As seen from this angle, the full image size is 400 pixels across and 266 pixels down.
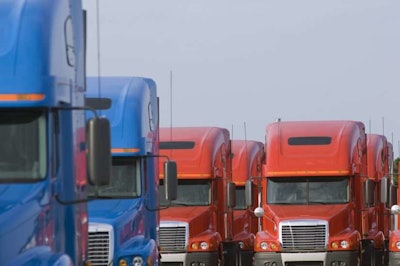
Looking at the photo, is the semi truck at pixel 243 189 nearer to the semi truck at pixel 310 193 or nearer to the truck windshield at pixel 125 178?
the semi truck at pixel 310 193

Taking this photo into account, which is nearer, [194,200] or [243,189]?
[194,200]

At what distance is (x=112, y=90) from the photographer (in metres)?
16.9

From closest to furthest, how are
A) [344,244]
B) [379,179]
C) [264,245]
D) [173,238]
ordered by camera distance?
[344,244]
[264,245]
[173,238]
[379,179]

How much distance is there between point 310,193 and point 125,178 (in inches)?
316

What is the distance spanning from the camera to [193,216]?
2525cm

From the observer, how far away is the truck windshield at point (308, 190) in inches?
971

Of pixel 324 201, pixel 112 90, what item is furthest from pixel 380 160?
pixel 112 90

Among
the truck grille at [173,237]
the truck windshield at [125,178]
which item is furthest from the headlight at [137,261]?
the truck grille at [173,237]

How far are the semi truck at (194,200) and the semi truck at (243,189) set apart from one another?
16.1 ft

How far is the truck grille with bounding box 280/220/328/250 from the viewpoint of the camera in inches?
968

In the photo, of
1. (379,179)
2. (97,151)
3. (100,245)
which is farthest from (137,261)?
(379,179)

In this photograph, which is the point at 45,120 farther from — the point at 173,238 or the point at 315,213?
the point at 173,238

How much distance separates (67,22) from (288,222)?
1382 cm

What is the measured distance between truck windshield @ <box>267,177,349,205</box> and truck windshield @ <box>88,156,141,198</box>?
769 cm
